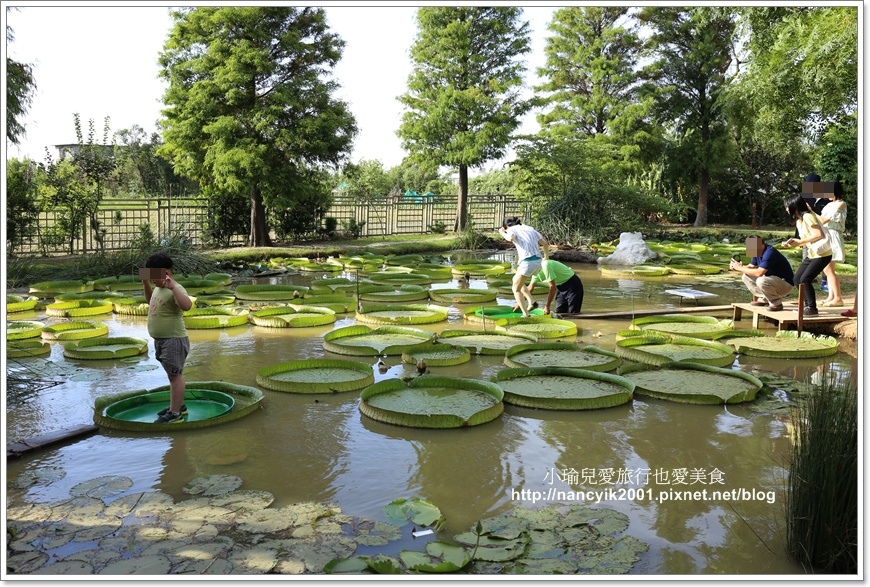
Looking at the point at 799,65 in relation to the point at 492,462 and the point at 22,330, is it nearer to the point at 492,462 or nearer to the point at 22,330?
the point at 492,462

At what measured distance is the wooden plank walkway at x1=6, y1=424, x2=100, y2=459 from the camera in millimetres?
4578

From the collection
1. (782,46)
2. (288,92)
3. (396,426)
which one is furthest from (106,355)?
(782,46)

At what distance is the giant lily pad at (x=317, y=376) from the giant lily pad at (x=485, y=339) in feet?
4.51

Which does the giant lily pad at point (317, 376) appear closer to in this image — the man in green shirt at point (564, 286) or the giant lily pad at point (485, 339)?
the giant lily pad at point (485, 339)

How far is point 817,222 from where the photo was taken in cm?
790

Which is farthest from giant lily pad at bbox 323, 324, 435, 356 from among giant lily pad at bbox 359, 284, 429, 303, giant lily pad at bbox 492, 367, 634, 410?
giant lily pad at bbox 359, 284, 429, 303

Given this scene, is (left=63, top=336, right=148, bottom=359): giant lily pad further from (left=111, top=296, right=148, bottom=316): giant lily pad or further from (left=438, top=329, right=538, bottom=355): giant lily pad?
(left=438, top=329, right=538, bottom=355): giant lily pad

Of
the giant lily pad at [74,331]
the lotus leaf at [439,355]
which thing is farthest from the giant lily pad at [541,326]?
the giant lily pad at [74,331]

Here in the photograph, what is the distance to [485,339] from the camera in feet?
25.6

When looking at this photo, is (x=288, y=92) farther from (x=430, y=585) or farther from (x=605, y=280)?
(x=430, y=585)

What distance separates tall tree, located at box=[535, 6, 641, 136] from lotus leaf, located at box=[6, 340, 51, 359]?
22.0 meters

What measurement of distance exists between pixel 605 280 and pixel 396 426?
960 centimetres

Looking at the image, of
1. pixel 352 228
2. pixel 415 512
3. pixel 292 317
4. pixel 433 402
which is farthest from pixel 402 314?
pixel 352 228

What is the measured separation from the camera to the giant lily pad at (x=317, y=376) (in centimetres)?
600
